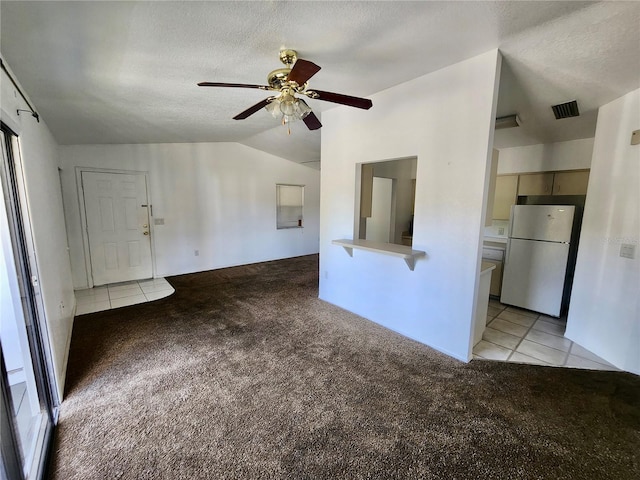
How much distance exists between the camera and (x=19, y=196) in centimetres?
172

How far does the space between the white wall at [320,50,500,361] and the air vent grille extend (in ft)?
3.79

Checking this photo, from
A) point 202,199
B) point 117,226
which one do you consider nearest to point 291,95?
point 202,199

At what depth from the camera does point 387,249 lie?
292 centimetres

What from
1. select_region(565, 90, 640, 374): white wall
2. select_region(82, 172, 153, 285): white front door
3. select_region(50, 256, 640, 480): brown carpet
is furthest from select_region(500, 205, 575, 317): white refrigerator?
select_region(82, 172, 153, 285): white front door

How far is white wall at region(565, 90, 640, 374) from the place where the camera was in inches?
91.5

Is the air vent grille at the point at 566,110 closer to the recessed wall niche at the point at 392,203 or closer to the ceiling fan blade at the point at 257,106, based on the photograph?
the recessed wall niche at the point at 392,203

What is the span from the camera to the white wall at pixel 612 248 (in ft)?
7.63

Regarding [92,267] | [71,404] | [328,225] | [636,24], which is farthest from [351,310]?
[92,267]

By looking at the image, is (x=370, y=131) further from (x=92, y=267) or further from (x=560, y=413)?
(x=92, y=267)

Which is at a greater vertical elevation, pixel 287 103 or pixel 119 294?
pixel 287 103

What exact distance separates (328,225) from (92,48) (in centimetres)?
272

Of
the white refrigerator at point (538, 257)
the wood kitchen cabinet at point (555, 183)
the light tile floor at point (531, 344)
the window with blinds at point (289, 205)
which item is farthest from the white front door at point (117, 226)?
the wood kitchen cabinet at point (555, 183)

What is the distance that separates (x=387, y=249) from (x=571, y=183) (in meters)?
2.81

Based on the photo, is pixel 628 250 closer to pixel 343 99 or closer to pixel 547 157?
pixel 547 157
